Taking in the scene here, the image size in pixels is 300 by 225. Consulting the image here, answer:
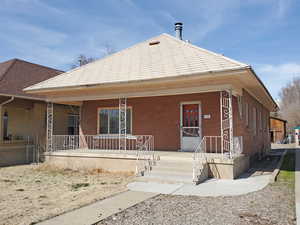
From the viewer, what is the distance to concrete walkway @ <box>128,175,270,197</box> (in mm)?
7062

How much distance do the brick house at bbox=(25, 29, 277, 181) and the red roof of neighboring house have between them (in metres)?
1.44

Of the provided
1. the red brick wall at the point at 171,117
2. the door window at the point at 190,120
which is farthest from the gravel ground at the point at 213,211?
the door window at the point at 190,120

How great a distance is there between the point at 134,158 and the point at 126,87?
304cm

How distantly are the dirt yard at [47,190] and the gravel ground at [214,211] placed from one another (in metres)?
1.44

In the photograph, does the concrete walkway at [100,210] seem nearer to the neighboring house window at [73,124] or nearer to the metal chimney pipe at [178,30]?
the neighboring house window at [73,124]

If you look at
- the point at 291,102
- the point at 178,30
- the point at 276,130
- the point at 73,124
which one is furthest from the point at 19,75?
the point at 291,102

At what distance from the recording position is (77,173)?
1077 cm

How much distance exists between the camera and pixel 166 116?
41.3 ft

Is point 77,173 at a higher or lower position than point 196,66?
lower

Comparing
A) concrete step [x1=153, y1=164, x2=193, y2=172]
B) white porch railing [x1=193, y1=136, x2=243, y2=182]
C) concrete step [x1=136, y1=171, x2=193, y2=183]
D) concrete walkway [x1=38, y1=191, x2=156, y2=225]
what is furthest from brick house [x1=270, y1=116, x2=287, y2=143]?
concrete walkway [x1=38, y1=191, x2=156, y2=225]

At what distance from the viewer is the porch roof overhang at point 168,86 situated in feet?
29.9

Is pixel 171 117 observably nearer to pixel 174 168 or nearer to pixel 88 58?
pixel 174 168

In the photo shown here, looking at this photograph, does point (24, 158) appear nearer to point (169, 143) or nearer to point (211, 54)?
Result: point (169, 143)

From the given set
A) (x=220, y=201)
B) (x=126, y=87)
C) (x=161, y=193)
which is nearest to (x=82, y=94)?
(x=126, y=87)
